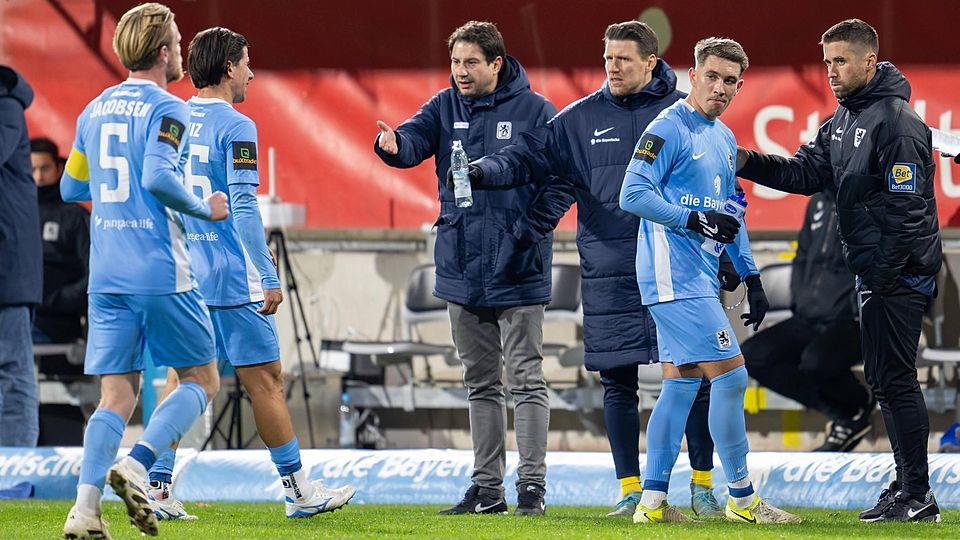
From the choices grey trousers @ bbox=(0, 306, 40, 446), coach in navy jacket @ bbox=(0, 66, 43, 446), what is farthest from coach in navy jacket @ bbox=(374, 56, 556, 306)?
grey trousers @ bbox=(0, 306, 40, 446)

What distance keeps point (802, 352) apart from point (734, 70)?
151 inches

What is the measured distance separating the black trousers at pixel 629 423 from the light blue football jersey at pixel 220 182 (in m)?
1.53

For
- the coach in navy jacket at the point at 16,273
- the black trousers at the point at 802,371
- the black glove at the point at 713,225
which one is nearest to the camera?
the black glove at the point at 713,225

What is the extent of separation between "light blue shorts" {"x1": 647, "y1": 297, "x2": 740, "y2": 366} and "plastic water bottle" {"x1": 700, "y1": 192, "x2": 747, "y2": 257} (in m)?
0.20

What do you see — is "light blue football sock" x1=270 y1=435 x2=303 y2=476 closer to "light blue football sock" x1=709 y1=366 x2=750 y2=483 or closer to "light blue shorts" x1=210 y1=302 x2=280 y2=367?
"light blue shorts" x1=210 y1=302 x2=280 y2=367

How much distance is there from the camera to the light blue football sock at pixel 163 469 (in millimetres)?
6414

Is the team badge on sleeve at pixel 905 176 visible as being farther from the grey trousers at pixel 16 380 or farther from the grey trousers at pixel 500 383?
the grey trousers at pixel 16 380

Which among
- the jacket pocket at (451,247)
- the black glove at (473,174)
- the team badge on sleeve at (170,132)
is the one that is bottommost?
Answer: the jacket pocket at (451,247)

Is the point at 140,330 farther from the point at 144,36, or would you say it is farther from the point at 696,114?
the point at 696,114

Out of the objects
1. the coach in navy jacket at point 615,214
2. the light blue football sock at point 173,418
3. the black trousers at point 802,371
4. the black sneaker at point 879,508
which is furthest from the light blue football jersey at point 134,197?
the black trousers at point 802,371

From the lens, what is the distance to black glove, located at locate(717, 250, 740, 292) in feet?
20.2

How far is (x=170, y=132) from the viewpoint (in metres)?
5.29

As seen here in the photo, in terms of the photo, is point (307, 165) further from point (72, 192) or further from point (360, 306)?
point (72, 192)

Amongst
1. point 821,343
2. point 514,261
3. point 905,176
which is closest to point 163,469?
point 514,261
